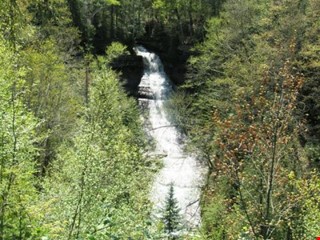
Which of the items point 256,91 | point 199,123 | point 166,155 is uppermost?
point 199,123

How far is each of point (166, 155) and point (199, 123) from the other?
→ 6.53 meters

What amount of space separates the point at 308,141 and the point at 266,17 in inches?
359

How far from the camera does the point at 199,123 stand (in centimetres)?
3291

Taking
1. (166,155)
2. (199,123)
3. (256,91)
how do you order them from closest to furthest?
(256,91) < (199,123) < (166,155)

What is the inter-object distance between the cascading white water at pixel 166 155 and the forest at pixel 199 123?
1.35 m

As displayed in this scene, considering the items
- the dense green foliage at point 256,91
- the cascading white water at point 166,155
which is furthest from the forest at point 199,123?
the cascading white water at point 166,155

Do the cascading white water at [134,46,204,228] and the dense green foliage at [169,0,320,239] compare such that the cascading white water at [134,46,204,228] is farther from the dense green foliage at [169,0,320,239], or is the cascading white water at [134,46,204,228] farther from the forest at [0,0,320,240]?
the dense green foliage at [169,0,320,239]

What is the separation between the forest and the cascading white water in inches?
53.2

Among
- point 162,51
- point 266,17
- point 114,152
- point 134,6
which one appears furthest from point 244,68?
point 134,6

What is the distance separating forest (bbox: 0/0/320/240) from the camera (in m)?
11.5

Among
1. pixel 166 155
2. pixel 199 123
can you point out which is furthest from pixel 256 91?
pixel 166 155

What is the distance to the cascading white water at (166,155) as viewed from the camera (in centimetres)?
3167

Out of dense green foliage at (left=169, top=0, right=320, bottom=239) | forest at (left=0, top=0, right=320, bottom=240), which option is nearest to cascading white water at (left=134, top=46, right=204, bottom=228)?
forest at (left=0, top=0, right=320, bottom=240)

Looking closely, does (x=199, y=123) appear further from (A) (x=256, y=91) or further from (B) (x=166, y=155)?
(A) (x=256, y=91)
